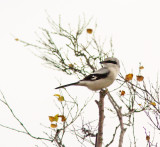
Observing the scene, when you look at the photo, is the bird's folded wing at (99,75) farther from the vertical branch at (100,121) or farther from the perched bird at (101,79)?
the vertical branch at (100,121)

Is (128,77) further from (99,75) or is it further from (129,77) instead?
(99,75)

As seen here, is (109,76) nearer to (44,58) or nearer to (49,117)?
(49,117)

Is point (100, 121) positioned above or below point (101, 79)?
below

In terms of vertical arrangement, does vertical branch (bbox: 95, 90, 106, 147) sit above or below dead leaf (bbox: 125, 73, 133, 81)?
below

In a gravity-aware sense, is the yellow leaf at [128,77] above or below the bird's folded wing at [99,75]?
below

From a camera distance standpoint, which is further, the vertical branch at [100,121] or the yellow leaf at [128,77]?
the yellow leaf at [128,77]

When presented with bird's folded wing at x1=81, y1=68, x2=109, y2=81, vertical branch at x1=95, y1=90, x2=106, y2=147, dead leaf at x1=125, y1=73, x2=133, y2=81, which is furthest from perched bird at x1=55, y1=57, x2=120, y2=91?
dead leaf at x1=125, y1=73, x2=133, y2=81

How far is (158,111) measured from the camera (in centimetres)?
330

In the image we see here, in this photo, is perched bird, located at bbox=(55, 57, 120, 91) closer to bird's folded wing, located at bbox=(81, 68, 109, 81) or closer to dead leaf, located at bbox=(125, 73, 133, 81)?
bird's folded wing, located at bbox=(81, 68, 109, 81)

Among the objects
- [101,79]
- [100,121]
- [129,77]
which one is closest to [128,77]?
[129,77]

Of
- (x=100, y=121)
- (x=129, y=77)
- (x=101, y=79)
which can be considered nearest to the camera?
(x=100, y=121)

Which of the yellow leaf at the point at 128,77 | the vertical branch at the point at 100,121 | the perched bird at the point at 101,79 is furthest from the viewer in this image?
the perched bird at the point at 101,79

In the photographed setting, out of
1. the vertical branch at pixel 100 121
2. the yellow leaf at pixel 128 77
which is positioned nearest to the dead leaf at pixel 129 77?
the yellow leaf at pixel 128 77

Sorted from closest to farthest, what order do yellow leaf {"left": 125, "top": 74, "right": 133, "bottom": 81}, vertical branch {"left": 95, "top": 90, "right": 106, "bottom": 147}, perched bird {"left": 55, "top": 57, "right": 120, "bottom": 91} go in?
vertical branch {"left": 95, "top": 90, "right": 106, "bottom": 147}, yellow leaf {"left": 125, "top": 74, "right": 133, "bottom": 81}, perched bird {"left": 55, "top": 57, "right": 120, "bottom": 91}
